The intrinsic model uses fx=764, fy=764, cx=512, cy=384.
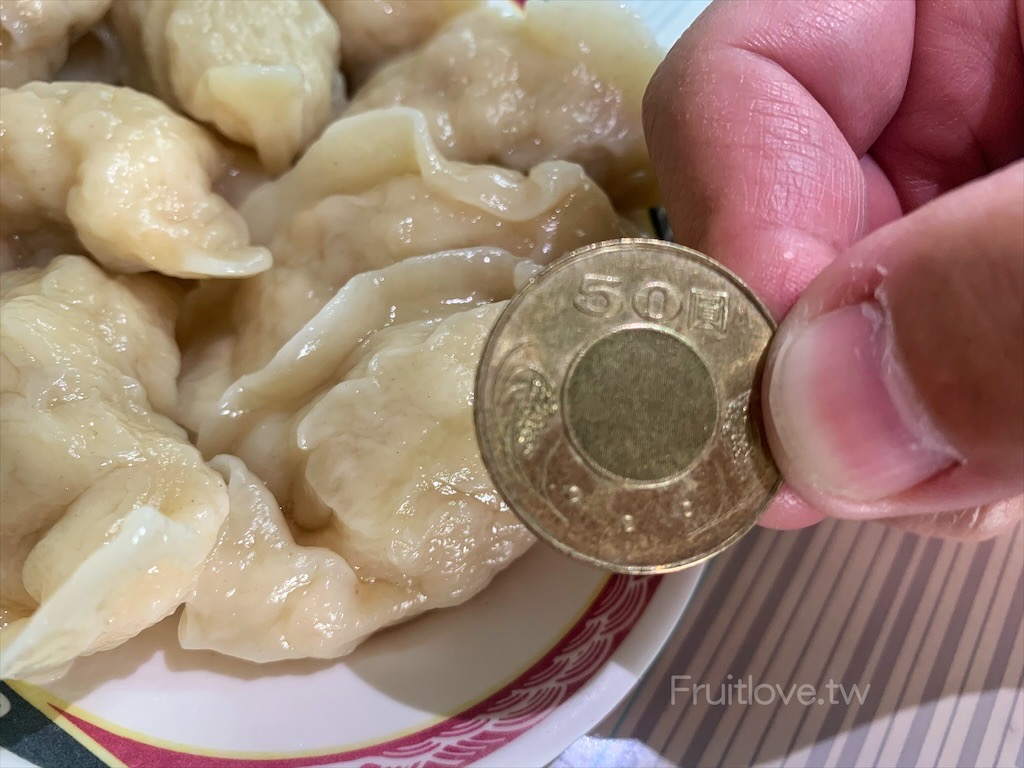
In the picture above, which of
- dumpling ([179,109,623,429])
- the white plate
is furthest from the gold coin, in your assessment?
dumpling ([179,109,623,429])

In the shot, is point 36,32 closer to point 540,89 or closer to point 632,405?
point 540,89

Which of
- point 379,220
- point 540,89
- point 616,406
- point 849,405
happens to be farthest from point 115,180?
point 849,405

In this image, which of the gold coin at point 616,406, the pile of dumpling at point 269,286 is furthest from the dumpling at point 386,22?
the gold coin at point 616,406

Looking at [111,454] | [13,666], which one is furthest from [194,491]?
[13,666]

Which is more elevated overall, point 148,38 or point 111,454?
point 148,38

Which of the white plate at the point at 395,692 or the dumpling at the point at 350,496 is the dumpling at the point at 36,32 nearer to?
the dumpling at the point at 350,496

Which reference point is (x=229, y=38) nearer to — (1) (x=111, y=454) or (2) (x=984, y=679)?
(1) (x=111, y=454)
